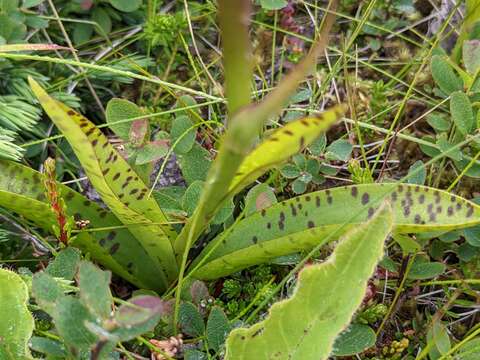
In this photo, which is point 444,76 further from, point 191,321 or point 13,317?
Result: point 13,317

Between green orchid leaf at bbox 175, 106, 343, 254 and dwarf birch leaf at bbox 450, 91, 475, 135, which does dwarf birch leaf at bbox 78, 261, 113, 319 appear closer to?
green orchid leaf at bbox 175, 106, 343, 254

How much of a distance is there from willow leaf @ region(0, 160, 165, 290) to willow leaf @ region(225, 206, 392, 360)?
383 millimetres

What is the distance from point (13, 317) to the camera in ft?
3.53

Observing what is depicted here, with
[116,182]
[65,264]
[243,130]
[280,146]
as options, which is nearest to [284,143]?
[280,146]

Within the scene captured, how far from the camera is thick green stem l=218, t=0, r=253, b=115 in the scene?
58 centimetres

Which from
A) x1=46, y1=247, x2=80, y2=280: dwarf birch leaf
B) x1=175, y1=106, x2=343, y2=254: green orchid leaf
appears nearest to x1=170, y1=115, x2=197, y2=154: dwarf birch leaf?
x1=46, y1=247, x2=80, y2=280: dwarf birch leaf

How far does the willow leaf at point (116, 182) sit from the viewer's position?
1040 mm

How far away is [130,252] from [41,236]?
8.3 inches

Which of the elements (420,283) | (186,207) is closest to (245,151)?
(186,207)

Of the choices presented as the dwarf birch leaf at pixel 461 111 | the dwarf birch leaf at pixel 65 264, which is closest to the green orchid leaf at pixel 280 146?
the dwarf birch leaf at pixel 65 264

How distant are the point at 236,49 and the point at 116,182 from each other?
2.00ft

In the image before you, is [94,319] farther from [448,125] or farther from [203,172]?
[448,125]

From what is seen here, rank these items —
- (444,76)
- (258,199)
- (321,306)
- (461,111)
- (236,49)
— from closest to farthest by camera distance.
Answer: (236,49), (321,306), (258,199), (461,111), (444,76)

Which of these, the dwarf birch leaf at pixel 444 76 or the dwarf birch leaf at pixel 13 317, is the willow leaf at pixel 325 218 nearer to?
the dwarf birch leaf at pixel 13 317
